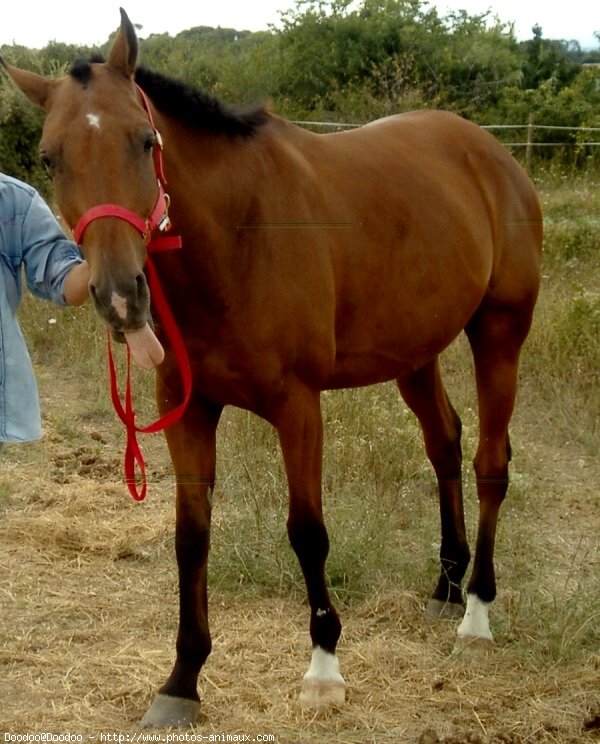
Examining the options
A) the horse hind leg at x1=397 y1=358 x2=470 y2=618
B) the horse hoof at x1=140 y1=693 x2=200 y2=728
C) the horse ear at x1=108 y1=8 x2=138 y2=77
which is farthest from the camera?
the horse hind leg at x1=397 y1=358 x2=470 y2=618

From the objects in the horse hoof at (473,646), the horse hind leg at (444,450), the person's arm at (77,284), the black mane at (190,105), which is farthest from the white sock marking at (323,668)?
the black mane at (190,105)

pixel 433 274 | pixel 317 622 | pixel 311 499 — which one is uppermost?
pixel 433 274

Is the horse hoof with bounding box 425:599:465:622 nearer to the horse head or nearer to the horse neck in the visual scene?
the horse neck

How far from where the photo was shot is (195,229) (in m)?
2.98

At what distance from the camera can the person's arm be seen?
279 cm

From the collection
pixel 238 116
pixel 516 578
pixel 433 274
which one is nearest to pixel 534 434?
pixel 516 578

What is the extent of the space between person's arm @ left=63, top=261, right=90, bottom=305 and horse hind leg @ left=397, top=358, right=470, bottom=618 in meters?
1.98

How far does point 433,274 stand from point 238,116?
107cm

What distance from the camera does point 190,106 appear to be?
301 centimetres

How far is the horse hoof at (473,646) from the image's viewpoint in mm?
3693

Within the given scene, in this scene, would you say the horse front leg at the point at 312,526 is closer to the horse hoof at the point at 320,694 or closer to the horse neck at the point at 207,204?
the horse hoof at the point at 320,694

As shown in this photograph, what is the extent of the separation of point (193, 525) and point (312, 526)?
0.40 metres

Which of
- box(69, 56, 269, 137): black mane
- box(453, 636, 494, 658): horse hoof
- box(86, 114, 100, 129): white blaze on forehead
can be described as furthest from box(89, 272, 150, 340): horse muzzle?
box(453, 636, 494, 658): horse hoof

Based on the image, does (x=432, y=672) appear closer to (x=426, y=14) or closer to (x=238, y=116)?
(x=238, y=116)
